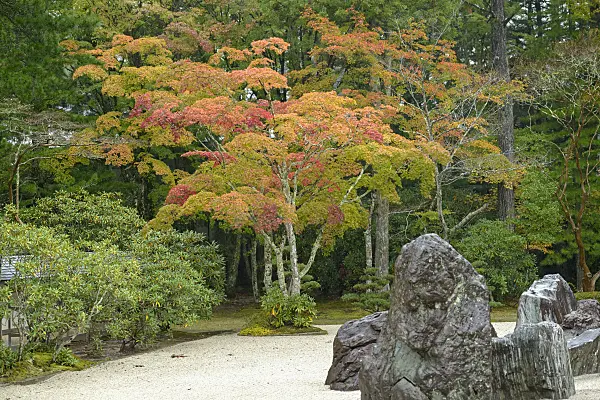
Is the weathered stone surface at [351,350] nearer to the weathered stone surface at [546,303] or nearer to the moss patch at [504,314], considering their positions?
the weathered stone surface at [546,303]

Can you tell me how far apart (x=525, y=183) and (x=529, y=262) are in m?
2.30

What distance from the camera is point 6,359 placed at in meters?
8.35

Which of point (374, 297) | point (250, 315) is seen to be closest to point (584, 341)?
point (374, 297)

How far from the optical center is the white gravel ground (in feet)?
22.2

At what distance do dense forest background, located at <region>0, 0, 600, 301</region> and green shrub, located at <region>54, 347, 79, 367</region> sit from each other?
11.5 feet

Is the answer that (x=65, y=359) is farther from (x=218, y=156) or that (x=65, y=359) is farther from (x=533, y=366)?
(x=533, y=366)

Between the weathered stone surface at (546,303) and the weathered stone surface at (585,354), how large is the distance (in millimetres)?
571

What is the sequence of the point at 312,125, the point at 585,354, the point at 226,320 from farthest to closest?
the point at 226,320, the point at 312,125, the point at 585,354

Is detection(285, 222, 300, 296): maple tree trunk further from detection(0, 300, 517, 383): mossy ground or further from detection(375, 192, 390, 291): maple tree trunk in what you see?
detection(375, 192, 390, 291): maple tree trunk

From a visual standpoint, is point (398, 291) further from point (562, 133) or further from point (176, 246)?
point (562, 133)

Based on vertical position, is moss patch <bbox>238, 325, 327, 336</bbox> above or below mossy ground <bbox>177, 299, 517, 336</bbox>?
above

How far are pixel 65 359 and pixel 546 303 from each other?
6.01 m

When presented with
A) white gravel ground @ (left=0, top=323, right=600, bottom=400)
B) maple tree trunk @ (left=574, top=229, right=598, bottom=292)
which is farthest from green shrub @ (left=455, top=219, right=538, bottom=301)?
white gravel ground @ (left=0, top=323, right=600, bottom=400)

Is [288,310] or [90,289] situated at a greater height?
[90,289]
